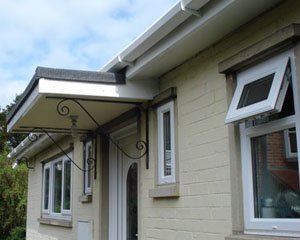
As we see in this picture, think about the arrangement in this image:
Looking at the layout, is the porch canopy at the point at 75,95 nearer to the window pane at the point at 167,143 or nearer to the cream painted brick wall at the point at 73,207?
the window pane at the point at 167,143

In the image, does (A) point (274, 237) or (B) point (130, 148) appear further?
(B) point (130, 148)

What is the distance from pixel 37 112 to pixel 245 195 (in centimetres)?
315

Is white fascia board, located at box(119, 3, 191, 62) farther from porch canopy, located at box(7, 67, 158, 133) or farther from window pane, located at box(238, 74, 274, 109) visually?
window pane, located at box(238, 74, 274, 109)

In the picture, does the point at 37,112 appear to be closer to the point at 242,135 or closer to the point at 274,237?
the point at 242,135

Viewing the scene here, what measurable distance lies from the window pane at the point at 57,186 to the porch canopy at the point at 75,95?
424 cm

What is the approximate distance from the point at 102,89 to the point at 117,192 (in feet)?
7.70

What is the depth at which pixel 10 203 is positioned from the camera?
1839cm

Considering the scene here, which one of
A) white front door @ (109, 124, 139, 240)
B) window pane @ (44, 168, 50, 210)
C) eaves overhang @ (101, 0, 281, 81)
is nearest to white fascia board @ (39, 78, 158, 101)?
eaves overhang @ (101, 0, 281, 81)

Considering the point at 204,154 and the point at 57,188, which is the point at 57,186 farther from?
the point at 204,154

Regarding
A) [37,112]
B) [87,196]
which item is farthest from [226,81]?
[87,196]

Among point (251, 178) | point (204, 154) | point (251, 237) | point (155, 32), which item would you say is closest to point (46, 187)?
point (204, 154)

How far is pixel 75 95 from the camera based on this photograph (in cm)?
548

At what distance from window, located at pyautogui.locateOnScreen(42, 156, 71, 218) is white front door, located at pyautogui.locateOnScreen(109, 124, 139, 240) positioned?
2616 mm

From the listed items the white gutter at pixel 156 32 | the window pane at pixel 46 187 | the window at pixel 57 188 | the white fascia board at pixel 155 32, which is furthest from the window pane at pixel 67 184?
the white fascia board at pixel 155 32
